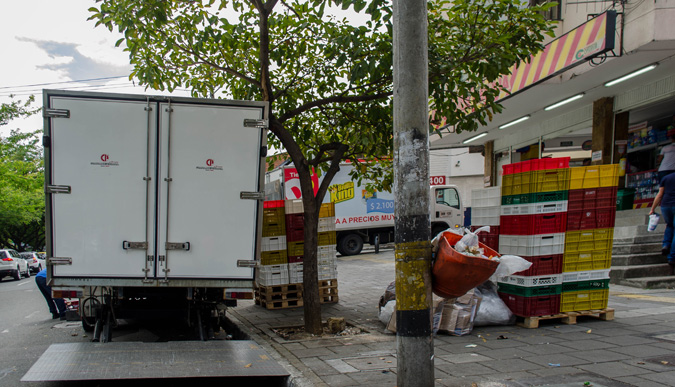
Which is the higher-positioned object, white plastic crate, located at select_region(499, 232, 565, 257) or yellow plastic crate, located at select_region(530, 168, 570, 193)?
yellow plastic crate, located at select_region(530, 168, 570, 193)

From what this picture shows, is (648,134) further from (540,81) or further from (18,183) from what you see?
(18,183)

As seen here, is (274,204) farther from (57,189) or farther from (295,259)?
(57,189)

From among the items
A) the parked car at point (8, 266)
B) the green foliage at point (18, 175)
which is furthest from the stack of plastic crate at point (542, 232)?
the green foliage at point (18, 175)

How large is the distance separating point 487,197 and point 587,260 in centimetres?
153

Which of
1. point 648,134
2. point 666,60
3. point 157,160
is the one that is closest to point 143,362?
point 157,160

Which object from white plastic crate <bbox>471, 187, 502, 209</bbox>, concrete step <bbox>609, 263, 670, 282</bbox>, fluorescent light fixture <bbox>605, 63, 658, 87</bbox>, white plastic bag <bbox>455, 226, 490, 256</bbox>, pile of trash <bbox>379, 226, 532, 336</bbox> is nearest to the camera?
pile of trash <bbox>379, 226, 532, 336</bbox>

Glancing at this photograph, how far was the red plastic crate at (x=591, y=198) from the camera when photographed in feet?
21.9

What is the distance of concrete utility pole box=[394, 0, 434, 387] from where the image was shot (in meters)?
4.04

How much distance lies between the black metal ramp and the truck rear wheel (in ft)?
50.6

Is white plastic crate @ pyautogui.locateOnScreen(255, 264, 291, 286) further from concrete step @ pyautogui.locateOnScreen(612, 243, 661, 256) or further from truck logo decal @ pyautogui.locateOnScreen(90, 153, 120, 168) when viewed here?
concrete step @ pyautogui.locateOnScreen(612, 243, 661, 256)

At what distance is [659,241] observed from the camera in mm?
10477

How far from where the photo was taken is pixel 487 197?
292 inches

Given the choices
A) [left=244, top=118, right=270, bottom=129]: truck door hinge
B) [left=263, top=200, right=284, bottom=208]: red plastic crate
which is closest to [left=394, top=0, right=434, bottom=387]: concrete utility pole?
[left=244, top=118, right=270, bottom=129]: truck door hinge

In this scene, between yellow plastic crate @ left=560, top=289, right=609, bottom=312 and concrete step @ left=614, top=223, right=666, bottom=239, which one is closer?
yellow plastic crate @ left=560, top=289, right=609, bottom=312
